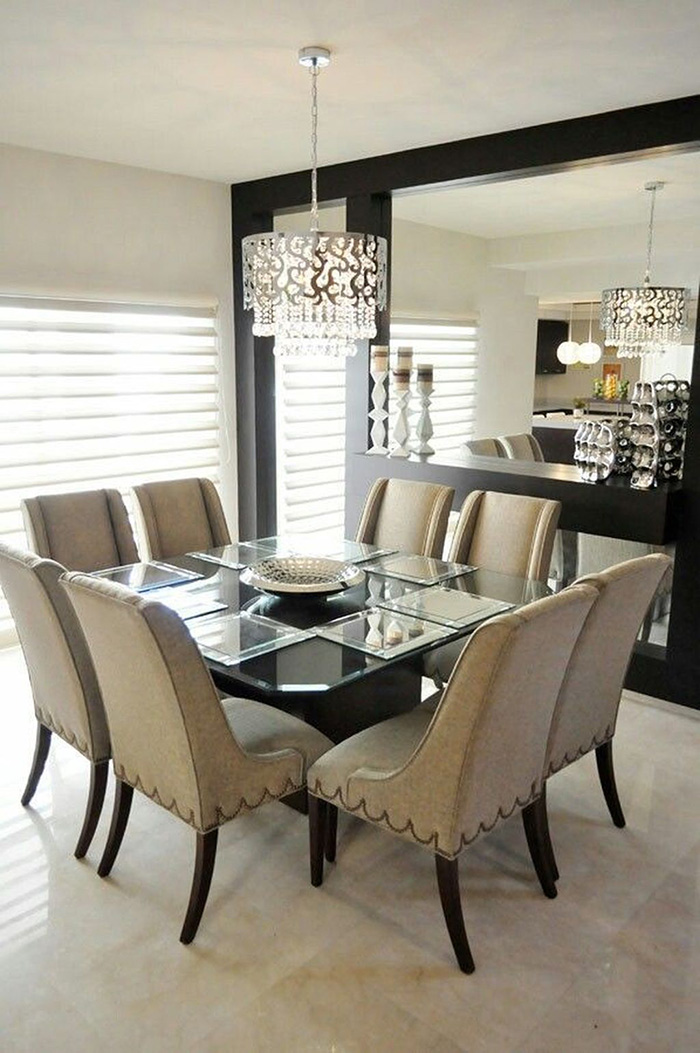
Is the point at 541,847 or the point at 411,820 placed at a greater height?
the point at 411,820

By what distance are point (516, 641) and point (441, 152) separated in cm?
289

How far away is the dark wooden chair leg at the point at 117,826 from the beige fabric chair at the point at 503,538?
1.21 meters

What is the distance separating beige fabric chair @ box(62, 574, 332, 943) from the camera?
196cm

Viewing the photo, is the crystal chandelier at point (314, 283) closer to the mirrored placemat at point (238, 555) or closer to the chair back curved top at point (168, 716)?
the mirrored placemat at point (238, 555)

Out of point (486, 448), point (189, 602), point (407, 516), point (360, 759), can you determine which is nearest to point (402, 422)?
point (486, 448)

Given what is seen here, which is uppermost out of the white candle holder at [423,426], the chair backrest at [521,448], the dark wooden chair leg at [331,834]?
the white candle holder at [423,426]

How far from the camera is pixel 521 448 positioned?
482 cm

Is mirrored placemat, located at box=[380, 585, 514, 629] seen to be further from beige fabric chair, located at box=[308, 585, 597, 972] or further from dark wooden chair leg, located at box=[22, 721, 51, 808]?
dark wooden chair leg, located at box=[22, 721, 51, 808]

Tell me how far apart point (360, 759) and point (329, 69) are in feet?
7.52

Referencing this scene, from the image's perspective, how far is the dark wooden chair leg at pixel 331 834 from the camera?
95.9 inches

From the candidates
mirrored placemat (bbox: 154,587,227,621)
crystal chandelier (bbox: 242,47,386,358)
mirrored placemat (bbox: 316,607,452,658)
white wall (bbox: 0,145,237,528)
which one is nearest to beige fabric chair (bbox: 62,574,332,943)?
mirrored placemat (bbox: 316,607,452,658)

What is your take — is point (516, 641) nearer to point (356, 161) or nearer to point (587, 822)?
point (587, 822)

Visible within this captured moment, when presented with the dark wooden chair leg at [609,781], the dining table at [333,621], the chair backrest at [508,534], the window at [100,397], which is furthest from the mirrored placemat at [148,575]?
the dark wooden chair leg at [609,781]

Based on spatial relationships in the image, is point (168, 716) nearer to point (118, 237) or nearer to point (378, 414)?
point (378, 414)
